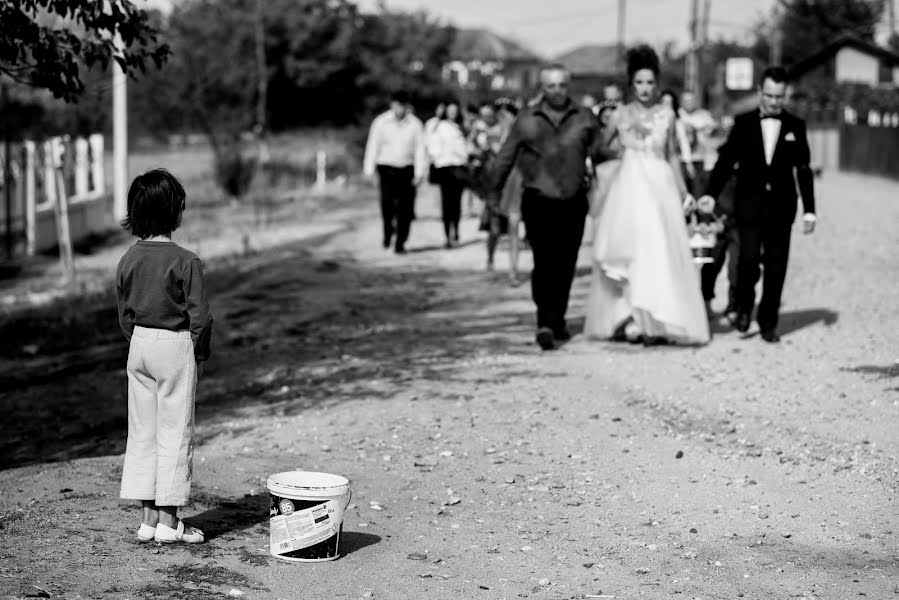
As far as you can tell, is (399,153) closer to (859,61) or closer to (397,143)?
(397,143)

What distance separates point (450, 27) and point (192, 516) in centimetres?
7642

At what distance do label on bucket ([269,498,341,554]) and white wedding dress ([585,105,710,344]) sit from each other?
5.74 meters

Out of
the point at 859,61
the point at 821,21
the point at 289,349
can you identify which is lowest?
the point at 289,349

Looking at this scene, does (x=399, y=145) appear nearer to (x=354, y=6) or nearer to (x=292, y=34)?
(x=292, y=34)

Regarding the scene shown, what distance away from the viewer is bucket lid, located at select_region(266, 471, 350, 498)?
240 inches

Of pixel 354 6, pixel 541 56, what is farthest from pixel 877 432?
pixel 541 56

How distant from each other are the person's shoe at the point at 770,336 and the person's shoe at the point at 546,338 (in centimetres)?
165

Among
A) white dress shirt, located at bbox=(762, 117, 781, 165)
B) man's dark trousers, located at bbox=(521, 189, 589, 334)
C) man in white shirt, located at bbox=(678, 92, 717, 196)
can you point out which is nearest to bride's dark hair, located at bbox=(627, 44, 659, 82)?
white dress shirt, located at bbox=(762, 117, 781, 165)

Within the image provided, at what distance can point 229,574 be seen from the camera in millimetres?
6047

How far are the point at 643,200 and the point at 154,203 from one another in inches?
A: 240

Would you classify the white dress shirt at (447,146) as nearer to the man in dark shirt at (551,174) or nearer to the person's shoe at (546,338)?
the man in dark shirt at (551,174)

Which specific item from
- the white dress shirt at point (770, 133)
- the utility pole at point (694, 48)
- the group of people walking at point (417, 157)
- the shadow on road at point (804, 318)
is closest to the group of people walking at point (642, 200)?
the white dress shirt at point (770, 133)

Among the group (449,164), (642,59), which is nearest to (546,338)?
(642,59)

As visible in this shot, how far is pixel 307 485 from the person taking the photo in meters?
6.28
